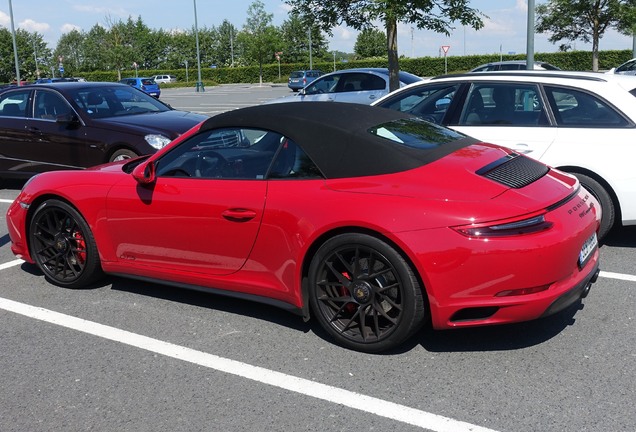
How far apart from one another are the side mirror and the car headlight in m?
4.01

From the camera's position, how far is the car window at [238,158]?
4.05m

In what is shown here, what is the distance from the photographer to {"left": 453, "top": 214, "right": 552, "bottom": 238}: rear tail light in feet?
11.1

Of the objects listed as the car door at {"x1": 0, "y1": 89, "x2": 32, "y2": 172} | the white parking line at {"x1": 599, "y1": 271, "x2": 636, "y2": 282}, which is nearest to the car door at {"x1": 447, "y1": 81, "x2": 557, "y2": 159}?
the white parking line at {"x1": 599, "y1": 271, "x2": 636, "y2": 282}

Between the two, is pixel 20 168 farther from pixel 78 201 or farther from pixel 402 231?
pixel 402 231

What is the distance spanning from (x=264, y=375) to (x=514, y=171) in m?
1.89

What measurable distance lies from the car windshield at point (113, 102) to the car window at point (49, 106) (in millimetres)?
182

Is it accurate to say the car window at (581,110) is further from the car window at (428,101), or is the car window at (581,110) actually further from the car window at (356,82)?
the car window at (356,82)

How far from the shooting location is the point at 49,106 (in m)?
9.27

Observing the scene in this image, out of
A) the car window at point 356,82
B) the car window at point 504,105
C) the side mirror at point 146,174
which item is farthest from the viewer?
the car window at point 356,82

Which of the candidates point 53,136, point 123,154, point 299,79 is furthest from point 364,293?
point 299,79

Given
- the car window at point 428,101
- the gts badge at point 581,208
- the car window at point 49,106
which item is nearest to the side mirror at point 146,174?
the gts badge at point 581,208

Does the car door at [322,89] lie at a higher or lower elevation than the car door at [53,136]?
higher

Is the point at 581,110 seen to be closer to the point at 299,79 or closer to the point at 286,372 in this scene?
the point at 286,372

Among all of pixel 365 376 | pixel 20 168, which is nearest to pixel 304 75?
pixel 20 168
